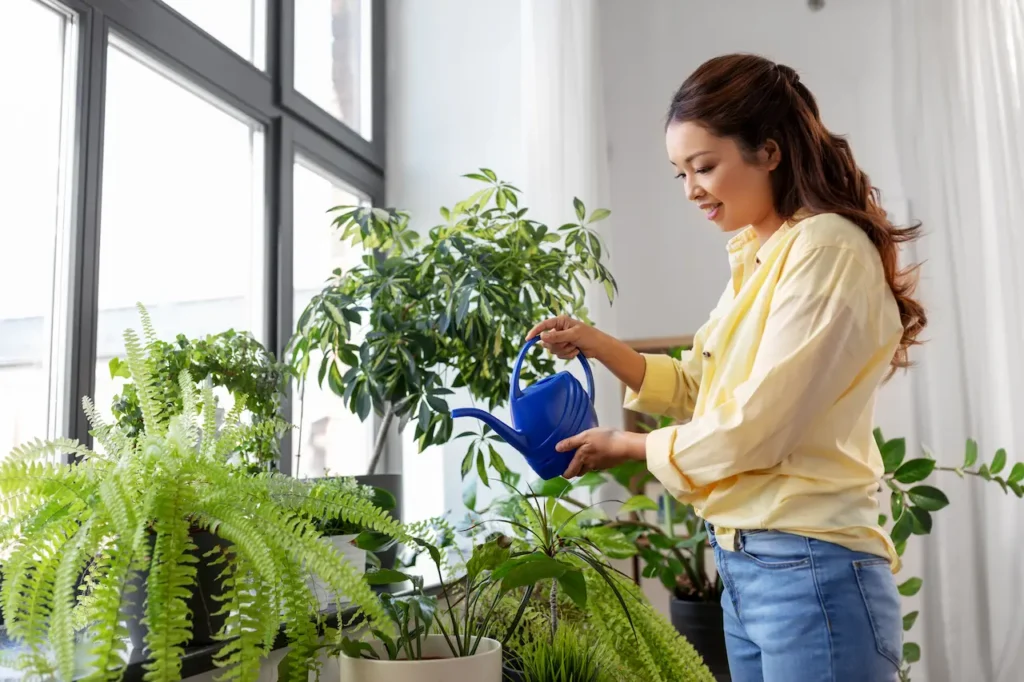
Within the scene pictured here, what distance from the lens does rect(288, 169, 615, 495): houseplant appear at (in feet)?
5.25

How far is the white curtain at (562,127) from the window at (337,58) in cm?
48

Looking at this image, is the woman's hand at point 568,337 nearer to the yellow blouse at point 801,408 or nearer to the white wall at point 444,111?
the yellow blouse at point 801,408

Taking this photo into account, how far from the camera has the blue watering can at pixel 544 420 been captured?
126 cm

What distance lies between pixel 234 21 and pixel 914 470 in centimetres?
185

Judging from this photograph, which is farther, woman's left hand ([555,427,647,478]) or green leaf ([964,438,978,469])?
green leaf ([964,438,978,469])

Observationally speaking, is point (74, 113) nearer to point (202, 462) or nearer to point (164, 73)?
point (164, 73)

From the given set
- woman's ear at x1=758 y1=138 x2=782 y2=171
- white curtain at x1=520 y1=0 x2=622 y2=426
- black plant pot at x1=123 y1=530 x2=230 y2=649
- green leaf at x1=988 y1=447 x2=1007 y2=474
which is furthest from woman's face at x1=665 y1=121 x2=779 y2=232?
green leaf at x1=988 y1=447 x2=1007 y2=474

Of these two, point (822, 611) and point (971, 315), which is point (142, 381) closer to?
point (822, 611)

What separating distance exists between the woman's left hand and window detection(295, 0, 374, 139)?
4.58 ft

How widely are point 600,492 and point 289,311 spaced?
0.92 metres

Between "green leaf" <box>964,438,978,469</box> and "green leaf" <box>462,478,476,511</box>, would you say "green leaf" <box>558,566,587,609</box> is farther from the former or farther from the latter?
"green leaf" <box>964,438,978,469</box>

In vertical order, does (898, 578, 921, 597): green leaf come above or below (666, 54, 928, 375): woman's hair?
below

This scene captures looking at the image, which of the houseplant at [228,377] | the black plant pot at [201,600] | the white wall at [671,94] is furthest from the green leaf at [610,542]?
the white wall at [671,94]

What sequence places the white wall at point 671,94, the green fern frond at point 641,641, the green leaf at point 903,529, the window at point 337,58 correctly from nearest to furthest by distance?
the green fern frond at point 641,641, the green leaf at point 903,529, the window at point 337,58, the white wall at point 671,94
